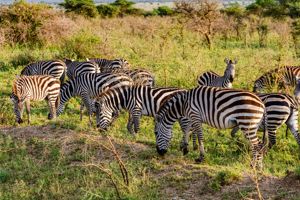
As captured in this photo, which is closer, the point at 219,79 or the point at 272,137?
the point at 272,137

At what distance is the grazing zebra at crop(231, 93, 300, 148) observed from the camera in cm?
970

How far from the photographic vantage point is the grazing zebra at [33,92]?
11773 millimetres

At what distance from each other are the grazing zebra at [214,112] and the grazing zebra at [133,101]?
1.36 metres

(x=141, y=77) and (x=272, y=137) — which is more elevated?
(x=141, y=77)

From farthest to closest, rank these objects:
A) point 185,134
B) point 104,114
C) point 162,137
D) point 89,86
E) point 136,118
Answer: point 89,86 < point 136,118 < point 104,114 < point 185,134 < point 162,137

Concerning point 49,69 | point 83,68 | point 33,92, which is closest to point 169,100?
point 33,92

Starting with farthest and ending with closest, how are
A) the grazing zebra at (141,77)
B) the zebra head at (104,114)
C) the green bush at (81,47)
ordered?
the green bush at (81,47), the grazing zebra at (141,77), the zebra head at (104,114)

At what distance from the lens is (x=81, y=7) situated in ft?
121

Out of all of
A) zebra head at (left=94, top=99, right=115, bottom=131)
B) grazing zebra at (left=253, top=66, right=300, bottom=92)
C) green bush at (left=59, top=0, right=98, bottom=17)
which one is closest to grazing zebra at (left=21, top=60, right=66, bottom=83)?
zebra head at (left=94, top=99, right=115, bottom=131)

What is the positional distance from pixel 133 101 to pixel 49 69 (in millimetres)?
5234

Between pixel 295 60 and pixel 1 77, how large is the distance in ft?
35.1

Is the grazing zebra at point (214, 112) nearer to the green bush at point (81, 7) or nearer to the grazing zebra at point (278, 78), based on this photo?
the grazing zebra at point (278, 78)

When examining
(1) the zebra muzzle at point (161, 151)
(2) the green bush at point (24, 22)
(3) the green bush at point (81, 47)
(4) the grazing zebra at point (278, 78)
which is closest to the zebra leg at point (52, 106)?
(1) the zebra muzzle at point (161, 151)

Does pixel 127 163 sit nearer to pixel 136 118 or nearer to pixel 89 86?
pixel 136 118
